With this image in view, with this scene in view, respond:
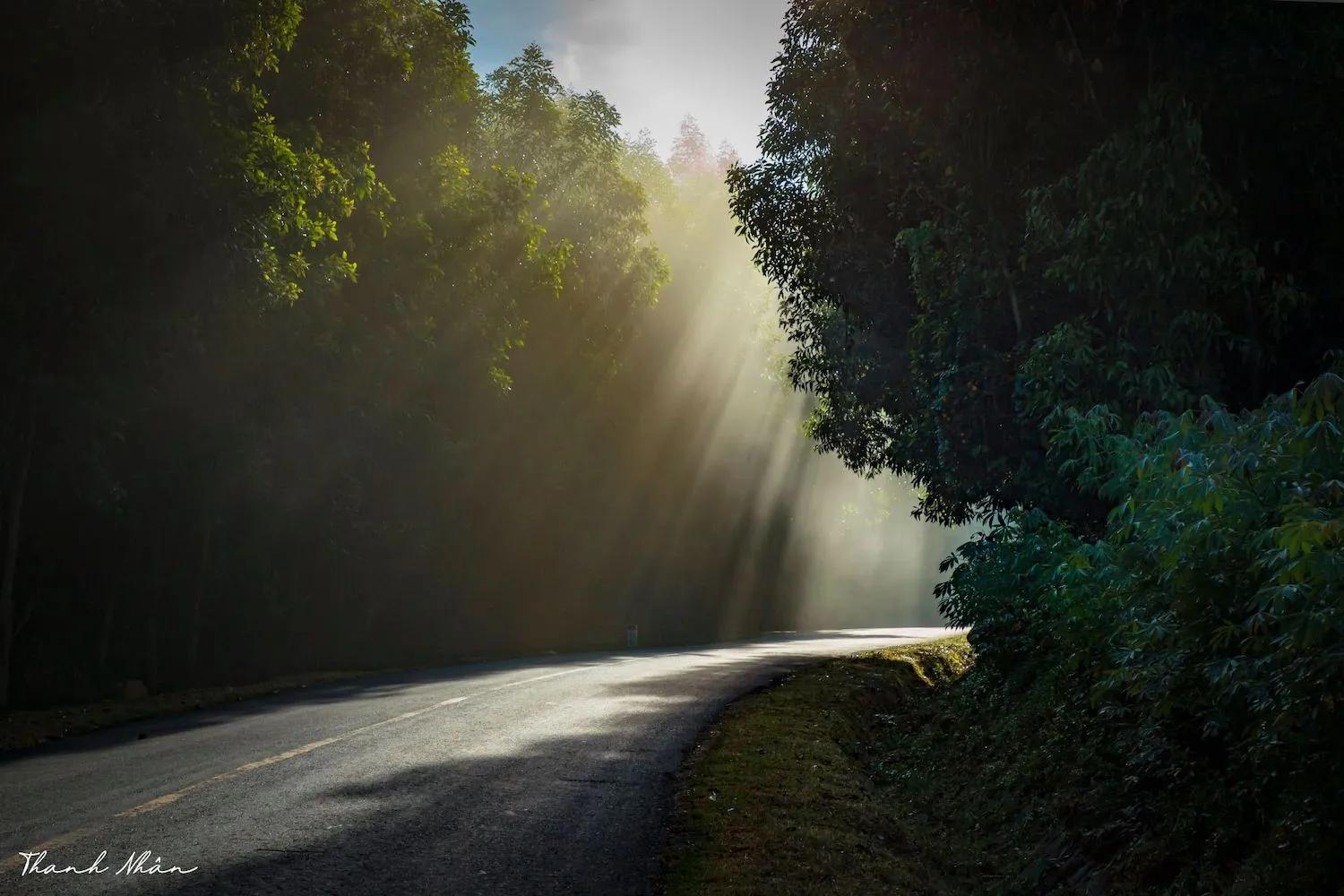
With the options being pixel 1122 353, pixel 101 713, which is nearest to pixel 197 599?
pixel 101 713

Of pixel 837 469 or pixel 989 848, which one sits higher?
pixel 837 469

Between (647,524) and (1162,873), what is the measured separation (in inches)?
1563

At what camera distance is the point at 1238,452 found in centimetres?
615

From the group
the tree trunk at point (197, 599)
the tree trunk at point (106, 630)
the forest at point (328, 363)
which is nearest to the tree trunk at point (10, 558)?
the forest at point (328, 363)

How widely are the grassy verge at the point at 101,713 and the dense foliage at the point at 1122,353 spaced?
9.50 metres

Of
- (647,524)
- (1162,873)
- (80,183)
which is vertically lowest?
(1162,873)

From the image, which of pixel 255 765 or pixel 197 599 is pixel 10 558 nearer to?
pixel 197 599

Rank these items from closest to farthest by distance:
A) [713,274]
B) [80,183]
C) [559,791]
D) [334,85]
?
[559,791] < [80,183] < [334,85] < [713,274]

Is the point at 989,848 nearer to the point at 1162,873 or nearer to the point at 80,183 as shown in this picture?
the point at 1162,873

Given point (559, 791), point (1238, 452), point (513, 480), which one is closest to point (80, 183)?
point (559, 791)

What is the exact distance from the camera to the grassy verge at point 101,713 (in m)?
11.7

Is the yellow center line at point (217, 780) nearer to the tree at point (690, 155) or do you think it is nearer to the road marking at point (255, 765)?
the road marking at point (255, 765)

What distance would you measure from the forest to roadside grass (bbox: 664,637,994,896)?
937 centimetres

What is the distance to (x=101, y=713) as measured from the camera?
13.6m
